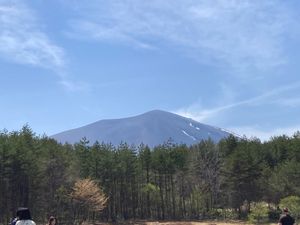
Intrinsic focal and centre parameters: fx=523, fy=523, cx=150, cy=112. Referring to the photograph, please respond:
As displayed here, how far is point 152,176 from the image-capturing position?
9062 cm

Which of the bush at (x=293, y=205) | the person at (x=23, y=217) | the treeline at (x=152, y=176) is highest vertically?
the treeline at (x=152, y=176)

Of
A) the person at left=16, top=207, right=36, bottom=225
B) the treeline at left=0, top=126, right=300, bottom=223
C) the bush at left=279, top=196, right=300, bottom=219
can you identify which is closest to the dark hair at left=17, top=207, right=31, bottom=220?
the person at left=16, top=207, right=36, bottom=225

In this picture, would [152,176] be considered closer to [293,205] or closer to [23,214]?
[293,205]

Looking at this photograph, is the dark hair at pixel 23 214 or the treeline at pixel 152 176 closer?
the dark hair at pixel 23 214

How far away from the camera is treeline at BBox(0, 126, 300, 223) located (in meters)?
65.3

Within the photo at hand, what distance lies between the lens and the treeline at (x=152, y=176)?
6531cm

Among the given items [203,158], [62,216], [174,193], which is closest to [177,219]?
[174,193]

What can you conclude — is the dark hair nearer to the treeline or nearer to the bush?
the treeline

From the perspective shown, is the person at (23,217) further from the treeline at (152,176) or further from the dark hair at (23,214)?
the treeline at (152,176)

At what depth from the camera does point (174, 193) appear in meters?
90.7

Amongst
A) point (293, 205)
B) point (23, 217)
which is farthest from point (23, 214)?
point (293, 205)

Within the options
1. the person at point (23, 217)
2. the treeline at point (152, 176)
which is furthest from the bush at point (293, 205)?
the person at point (23, 217)

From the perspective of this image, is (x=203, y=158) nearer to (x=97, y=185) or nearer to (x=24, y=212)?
(x=97, y=185)

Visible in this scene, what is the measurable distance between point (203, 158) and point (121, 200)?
56.8 ft
